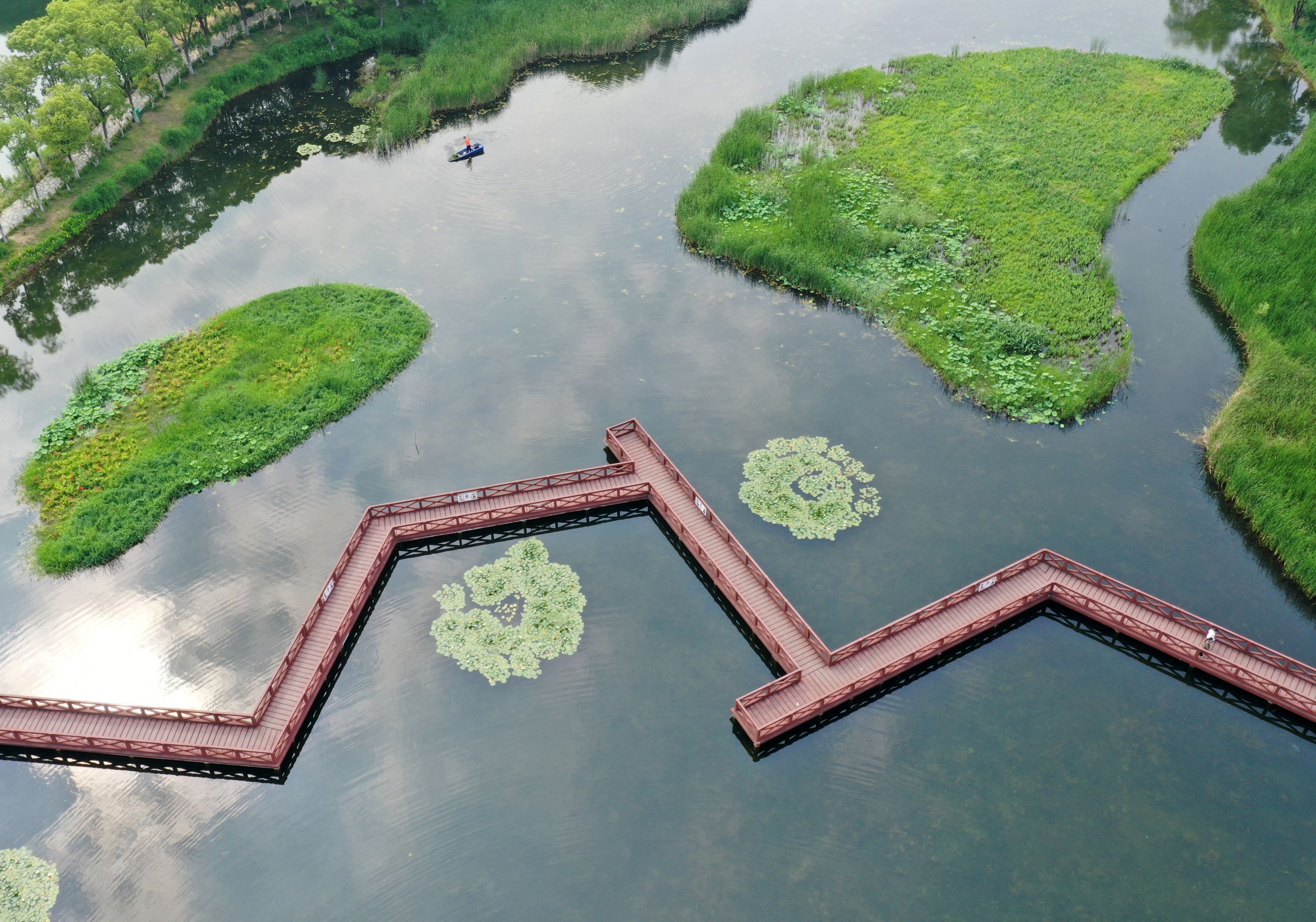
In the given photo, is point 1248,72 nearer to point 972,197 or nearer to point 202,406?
point 972,197

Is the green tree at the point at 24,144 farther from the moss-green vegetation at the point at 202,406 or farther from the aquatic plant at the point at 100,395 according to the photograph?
the moss-green vegetation at the point at 202,406

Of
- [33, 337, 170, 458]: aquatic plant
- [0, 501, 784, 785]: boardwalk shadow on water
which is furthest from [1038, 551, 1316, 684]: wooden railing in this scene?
[33, 337, 170, 458]: aquatic plant

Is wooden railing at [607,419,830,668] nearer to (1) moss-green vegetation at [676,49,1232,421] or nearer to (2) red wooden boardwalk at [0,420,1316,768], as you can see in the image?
(2) red wooden boardwalk at [0,420,1316,768]

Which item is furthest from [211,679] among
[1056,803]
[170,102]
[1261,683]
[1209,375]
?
[170,102]

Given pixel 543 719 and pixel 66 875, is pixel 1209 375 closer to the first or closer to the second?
pixel 543 719

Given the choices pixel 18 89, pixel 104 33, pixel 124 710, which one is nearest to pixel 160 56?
pixel 104 33
